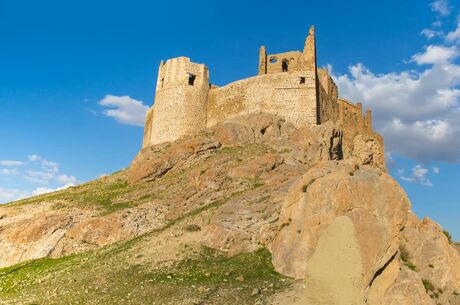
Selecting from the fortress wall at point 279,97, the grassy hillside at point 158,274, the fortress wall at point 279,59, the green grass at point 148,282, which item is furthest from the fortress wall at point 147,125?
the green grass at point 148,282

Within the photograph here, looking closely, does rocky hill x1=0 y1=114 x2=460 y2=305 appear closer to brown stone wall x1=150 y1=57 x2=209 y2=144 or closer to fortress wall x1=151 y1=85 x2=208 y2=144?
fortress wall x1=151 y1=85 x2=208 y2=144

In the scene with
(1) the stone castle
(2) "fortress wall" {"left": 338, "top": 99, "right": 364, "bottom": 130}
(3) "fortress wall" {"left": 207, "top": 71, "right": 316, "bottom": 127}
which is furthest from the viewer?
(2) "fortress wall" {"left": 338, "top": 99, "right": 364, "bottom": 130}

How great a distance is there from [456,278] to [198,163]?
2018cm

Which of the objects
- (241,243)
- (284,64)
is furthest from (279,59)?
(241,243)

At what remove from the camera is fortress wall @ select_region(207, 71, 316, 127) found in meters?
35.6

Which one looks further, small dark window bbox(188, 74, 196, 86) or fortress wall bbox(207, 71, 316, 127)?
small dark window bbox(188, 74, 196, 86)

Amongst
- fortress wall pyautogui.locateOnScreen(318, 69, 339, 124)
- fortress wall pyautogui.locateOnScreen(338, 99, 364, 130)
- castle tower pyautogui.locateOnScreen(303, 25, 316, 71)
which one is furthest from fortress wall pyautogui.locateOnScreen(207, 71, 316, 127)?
fortress wall pyautogui.locateOnScreen(338, 99, 364, 130)

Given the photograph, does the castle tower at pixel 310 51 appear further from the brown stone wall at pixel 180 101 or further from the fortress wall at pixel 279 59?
the brown stone wall at pixel 180 101

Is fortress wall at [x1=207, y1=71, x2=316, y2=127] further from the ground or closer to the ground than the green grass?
further from the ground

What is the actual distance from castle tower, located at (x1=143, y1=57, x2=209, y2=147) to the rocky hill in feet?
30.1

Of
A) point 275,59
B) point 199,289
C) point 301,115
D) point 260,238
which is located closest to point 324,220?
point 260,238

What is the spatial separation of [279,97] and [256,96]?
2275mm

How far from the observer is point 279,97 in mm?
36156

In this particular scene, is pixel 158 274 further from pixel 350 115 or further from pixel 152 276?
pixel 350 115
